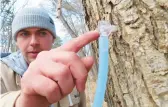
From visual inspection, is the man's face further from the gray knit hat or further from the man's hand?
the man's hand

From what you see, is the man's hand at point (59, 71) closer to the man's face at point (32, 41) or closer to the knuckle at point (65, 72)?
the knuckle at point (65, 72)

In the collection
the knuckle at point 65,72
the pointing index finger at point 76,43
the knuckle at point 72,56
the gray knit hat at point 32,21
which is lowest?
the knuckle at point 65,72

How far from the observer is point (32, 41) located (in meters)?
1.66

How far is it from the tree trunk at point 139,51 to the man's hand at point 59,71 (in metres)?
0.14

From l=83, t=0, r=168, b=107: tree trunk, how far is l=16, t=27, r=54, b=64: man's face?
100 centimetres

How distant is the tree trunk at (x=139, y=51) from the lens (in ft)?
1.99

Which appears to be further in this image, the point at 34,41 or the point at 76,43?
the point at 34,41

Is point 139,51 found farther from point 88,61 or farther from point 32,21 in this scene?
point 32,21

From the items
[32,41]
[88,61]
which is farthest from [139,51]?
[32,41]

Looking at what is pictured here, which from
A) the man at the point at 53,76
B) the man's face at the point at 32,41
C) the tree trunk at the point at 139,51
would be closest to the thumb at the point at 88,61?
the man at the point at 53,76

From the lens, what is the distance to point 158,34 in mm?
616

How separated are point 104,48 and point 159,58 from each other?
15 centimetres

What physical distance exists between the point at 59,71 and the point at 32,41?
120 centimetres

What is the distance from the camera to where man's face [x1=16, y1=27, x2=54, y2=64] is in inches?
65.5
